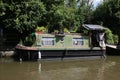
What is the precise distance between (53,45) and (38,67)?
3.79 metres

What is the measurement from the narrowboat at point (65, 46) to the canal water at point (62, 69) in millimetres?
558

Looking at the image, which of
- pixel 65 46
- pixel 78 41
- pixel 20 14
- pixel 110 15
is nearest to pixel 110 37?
pixel 110 15

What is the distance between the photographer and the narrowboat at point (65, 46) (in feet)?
71.2

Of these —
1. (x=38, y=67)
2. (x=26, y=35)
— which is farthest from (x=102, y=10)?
(x=38, y=67)

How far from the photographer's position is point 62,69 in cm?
1902

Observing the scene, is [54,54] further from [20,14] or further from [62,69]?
[20,14]

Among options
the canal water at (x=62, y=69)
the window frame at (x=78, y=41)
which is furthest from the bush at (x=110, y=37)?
the canal water at (x=62, y=69)

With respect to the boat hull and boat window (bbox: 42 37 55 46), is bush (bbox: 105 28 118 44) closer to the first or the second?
the boat hull

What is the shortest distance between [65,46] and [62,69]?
4414mm

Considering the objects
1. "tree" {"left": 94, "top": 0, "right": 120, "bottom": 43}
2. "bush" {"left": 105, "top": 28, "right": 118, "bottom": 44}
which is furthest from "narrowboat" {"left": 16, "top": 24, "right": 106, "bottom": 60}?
"tree" {"left": 94, "top": 0, "right": 120, "bottom": 43}

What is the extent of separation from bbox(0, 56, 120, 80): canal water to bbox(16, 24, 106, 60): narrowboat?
1.83 ft

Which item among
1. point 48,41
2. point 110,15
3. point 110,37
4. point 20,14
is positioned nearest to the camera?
point 48,41

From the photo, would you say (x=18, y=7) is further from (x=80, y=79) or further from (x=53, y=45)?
(x=80, y=79)

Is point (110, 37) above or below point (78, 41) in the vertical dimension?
above
